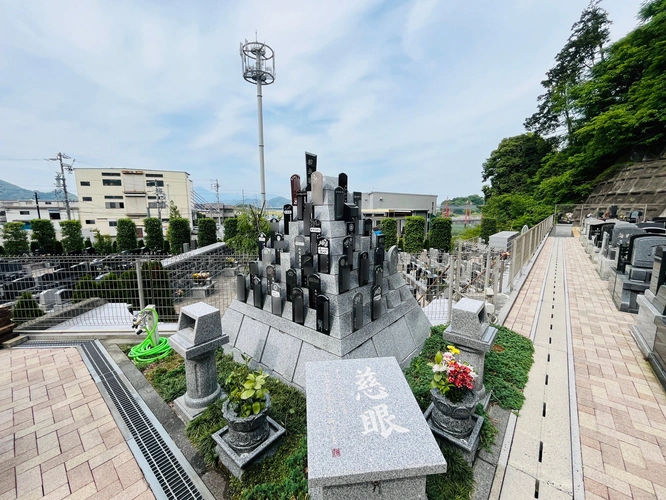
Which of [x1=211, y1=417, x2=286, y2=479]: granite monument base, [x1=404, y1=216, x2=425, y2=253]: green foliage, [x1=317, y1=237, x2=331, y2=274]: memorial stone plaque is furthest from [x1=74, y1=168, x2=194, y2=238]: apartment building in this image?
[x1=211, y1=417, x2=286, y2=479]: granite monument base

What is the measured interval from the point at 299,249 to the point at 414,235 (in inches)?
1063

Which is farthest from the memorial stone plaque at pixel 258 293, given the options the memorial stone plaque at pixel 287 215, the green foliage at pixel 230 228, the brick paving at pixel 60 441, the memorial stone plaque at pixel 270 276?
the green foliage at pixel 230 228

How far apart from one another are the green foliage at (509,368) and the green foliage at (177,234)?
28.0 meters

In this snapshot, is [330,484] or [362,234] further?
[362,234]

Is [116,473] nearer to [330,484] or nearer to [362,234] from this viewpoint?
[330,484]

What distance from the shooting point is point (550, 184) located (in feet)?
91.9

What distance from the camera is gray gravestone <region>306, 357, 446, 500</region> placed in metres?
1.87

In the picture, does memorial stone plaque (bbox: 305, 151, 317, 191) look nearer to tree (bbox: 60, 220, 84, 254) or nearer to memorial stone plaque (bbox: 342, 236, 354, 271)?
memorial stone plaque (bbox: 342, 236, 354, 271)

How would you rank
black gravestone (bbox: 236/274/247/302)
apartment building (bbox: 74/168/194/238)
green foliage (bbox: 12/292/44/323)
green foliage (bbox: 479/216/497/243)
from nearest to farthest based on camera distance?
black gravestone (bbox: 236/274/247/302), green foliage (bbox: 12/292/44/323), green foliage (bbox: 479/216/497/243), apartment building (bbox: 74/168/194/238)

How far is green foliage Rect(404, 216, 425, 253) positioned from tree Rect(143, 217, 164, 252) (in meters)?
26.7

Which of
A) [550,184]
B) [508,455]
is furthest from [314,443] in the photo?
[550,184]

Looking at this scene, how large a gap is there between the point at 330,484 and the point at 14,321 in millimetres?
9416

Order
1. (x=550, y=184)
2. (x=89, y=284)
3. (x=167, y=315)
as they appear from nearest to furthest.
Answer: (x=167, y=315), (x=89, y=284), (x=550, y=184)

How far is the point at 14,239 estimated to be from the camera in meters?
25.7
